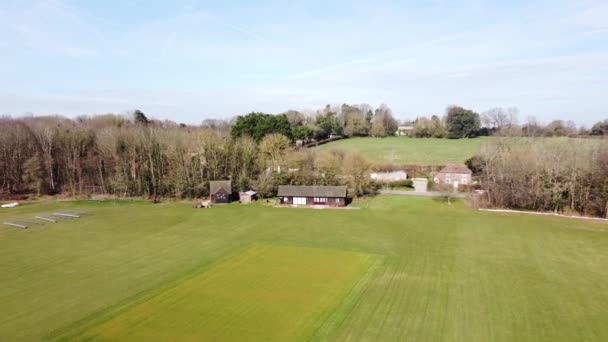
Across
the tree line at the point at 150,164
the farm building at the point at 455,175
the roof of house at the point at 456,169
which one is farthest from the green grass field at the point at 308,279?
the roof of house at the point at 456,169

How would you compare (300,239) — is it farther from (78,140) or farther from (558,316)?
(78,140)

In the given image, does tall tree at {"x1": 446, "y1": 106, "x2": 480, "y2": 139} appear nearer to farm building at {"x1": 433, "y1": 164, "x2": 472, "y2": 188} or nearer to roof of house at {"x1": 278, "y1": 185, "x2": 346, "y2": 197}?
farm building at {"x1": 433, "y1": 164, "x2": 472, "y2": 188}

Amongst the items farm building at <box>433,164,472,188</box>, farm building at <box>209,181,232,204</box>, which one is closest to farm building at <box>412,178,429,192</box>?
farm building at <box>433,164,472,188</box>

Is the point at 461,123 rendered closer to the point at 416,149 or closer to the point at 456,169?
the point at 416,149

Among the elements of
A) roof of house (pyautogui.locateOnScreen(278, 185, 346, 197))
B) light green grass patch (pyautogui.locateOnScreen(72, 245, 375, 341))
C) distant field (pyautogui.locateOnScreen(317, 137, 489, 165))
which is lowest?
light green grass patch (pyautogui.locateOnScreen(72, 245, 375, 341))

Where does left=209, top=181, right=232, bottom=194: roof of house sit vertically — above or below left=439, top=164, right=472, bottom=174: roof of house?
below

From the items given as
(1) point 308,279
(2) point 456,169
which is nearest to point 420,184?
(2) point 456,169
